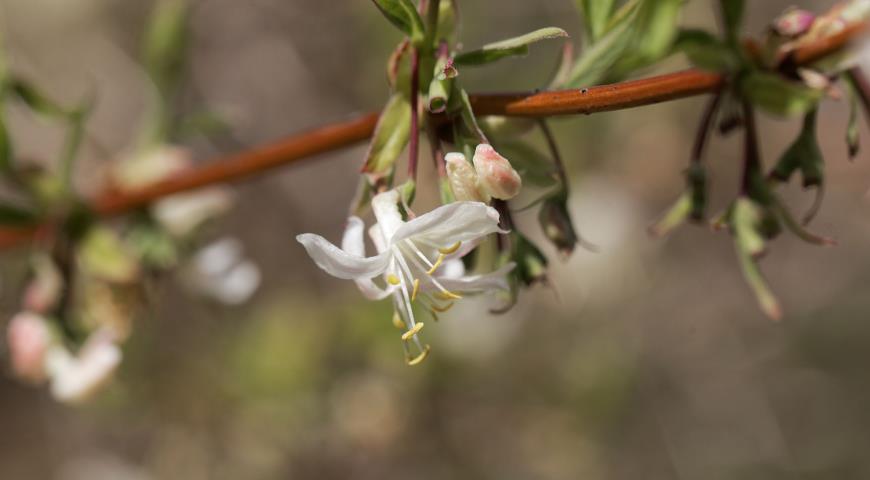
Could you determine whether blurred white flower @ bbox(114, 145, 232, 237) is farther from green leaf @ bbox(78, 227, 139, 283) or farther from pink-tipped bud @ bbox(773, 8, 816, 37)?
pink-tipped bud @ bbox(773, 8, 816, 37)

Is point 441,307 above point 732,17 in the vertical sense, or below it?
below

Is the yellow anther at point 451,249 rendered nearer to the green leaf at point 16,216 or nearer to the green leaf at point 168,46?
the green leaf at point 16,216

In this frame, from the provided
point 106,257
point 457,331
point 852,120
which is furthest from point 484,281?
point 457,331

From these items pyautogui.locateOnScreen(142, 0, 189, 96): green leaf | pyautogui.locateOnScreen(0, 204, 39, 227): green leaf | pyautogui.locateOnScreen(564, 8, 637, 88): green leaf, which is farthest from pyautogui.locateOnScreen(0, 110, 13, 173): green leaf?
pyautogui.locateOnScreen(564, 8, 637, 88): green leaf

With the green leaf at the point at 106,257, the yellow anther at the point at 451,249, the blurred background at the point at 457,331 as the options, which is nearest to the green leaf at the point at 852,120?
the yellow anther at the point at 451,249

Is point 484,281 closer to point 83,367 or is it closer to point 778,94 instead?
point 778,94

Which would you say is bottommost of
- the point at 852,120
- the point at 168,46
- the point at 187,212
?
the point at 187,212

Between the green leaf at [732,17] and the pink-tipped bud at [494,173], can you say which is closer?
the pink-tipped bud at [494,173]
